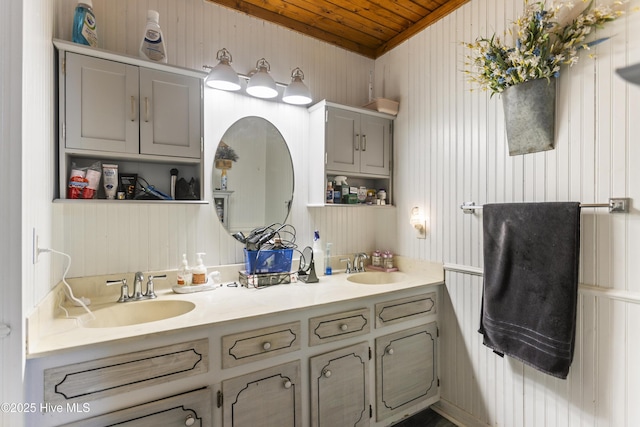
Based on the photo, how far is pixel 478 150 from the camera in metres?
1.88

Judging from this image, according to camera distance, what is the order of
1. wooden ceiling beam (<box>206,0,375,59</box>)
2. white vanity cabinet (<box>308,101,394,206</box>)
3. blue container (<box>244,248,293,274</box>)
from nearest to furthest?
1. blue container (<box>244,248,293,274</box>)
2. wooden ceiling beam (<box>206,0,375,59</box>)
3. white vanity cabinet (<box>308,101,394,206</box>)

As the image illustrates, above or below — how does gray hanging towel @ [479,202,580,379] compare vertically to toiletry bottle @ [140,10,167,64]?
below

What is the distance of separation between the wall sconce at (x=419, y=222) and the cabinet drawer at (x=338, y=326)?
791mm

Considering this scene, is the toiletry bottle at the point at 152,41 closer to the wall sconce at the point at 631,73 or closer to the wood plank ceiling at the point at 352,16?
the wood plank ceiling at the point at 352,16

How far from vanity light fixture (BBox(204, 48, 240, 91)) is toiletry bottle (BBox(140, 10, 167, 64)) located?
25cm

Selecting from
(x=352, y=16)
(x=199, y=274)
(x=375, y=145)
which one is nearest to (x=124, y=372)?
(x=199, y=274)

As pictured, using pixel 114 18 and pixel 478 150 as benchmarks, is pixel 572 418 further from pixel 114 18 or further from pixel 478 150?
pixel 114 18

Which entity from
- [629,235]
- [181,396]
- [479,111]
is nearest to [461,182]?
[479,111]

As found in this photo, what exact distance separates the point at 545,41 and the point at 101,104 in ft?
6.82

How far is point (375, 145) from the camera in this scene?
232 cm

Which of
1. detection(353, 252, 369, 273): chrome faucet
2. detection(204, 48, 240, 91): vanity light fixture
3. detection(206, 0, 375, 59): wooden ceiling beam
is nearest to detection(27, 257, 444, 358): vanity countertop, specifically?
detection(353, 252, 369, 273): chrome faucet

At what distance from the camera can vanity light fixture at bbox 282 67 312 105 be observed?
6.66ft

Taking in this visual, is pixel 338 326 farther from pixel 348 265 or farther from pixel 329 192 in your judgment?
pixel 329 192

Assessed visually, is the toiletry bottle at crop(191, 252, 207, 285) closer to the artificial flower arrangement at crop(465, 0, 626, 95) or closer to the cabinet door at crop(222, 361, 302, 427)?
the cabinet door at crop(222, 361, 302, 427)
